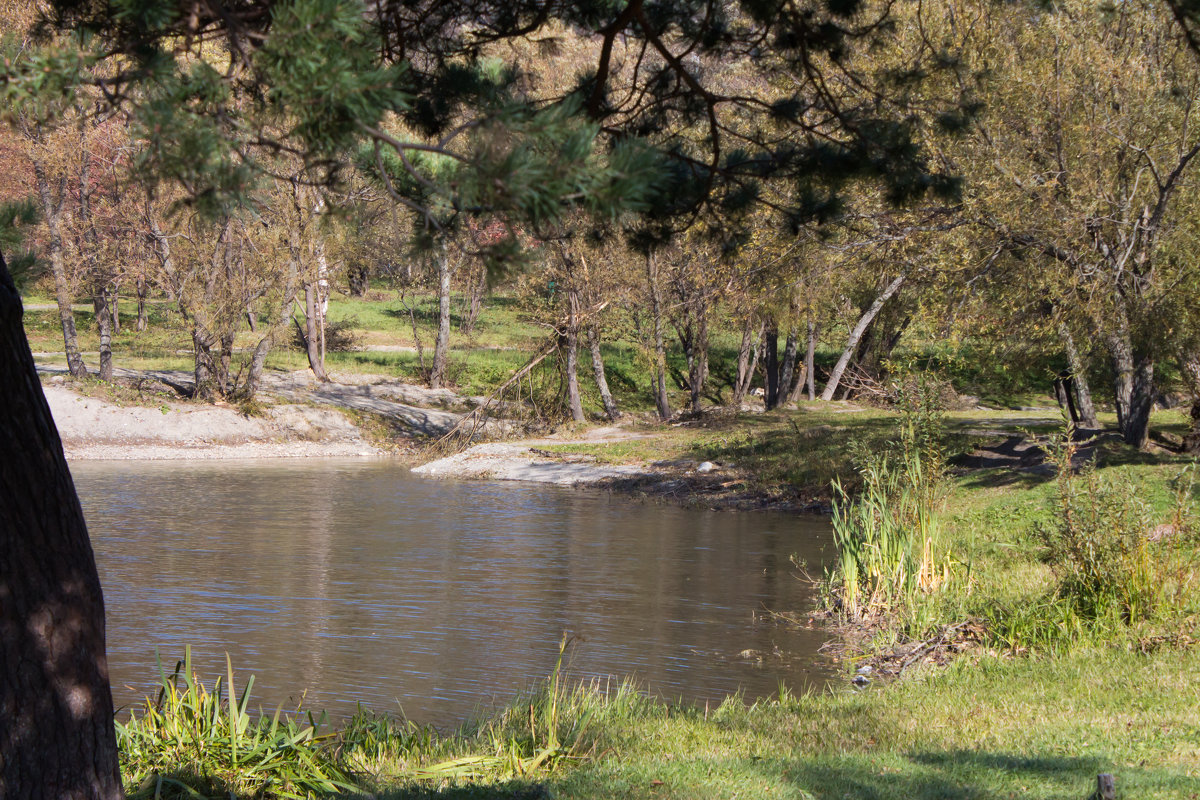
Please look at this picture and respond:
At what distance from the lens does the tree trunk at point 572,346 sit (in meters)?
28.6

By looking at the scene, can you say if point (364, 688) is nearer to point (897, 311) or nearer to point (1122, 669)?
point (1122, 669)

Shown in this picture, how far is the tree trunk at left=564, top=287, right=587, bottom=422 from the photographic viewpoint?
93.9 feet

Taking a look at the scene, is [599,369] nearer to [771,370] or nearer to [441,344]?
[771,370]

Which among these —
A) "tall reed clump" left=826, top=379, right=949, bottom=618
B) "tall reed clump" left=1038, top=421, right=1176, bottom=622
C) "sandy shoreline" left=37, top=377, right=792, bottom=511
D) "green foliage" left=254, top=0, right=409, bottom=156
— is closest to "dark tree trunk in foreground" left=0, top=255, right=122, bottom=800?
"green foliage" left=254, top=0, right=409, bottom=156

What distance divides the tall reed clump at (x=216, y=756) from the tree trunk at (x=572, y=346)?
22.0 meters

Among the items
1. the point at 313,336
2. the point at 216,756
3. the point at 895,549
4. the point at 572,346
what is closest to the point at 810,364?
the point at 572,346

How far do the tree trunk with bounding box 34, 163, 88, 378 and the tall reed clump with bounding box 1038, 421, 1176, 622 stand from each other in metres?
23.6

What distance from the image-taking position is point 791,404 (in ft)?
102

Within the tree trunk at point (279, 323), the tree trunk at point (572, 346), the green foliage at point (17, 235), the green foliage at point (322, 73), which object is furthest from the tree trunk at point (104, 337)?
the green foliage at point (322, 73)

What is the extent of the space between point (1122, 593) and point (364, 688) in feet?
20.1

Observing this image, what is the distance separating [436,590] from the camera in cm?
1302

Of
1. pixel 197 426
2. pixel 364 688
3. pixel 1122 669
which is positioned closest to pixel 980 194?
pixel 1122 669

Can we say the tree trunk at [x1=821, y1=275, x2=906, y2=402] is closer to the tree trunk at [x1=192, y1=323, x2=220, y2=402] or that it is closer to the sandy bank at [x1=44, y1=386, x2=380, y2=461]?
the sandy bank at [x1=44, y1=386, x2=380, y2=461]

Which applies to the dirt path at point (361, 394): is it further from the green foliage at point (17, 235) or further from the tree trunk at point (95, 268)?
the green foliage at point (17, 235)
